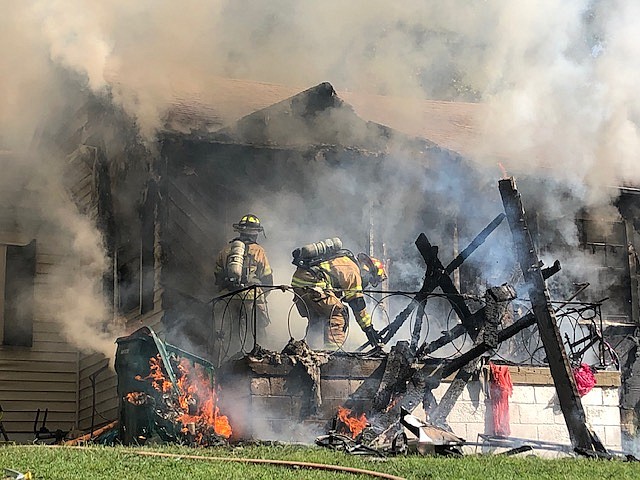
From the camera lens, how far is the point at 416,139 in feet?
45.3

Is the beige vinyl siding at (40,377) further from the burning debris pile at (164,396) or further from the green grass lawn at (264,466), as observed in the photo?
the green grass lawn at (264,466)

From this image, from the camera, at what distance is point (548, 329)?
9797 millimetres

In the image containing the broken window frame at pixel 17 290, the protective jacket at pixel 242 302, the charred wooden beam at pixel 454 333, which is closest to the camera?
the charred wooden beam at pixel 454 333

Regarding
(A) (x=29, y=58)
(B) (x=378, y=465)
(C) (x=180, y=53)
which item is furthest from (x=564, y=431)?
(A) (x=29, y=58)

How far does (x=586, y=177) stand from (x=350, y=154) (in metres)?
3.95

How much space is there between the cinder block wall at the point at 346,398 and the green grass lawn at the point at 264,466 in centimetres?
113

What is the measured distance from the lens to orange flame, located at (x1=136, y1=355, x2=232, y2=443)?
973cm

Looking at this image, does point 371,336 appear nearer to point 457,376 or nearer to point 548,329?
point 457,376

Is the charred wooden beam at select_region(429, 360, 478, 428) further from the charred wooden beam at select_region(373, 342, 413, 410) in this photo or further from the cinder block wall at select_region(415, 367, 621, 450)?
the charred wooden beam at select_region(373, 342, 413, 410)

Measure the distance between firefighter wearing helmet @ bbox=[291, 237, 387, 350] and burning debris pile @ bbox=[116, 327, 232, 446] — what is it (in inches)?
67.6

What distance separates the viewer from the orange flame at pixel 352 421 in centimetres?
1022

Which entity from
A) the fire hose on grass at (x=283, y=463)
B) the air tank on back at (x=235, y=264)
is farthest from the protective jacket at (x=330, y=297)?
the fire hose on grass at (x=283, y=463)

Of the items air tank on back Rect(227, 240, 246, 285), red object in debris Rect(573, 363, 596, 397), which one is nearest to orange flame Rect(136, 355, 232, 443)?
air tank on back Rect(227, 240, 246, 285)

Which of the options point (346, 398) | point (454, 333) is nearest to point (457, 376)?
point (454, 333)
